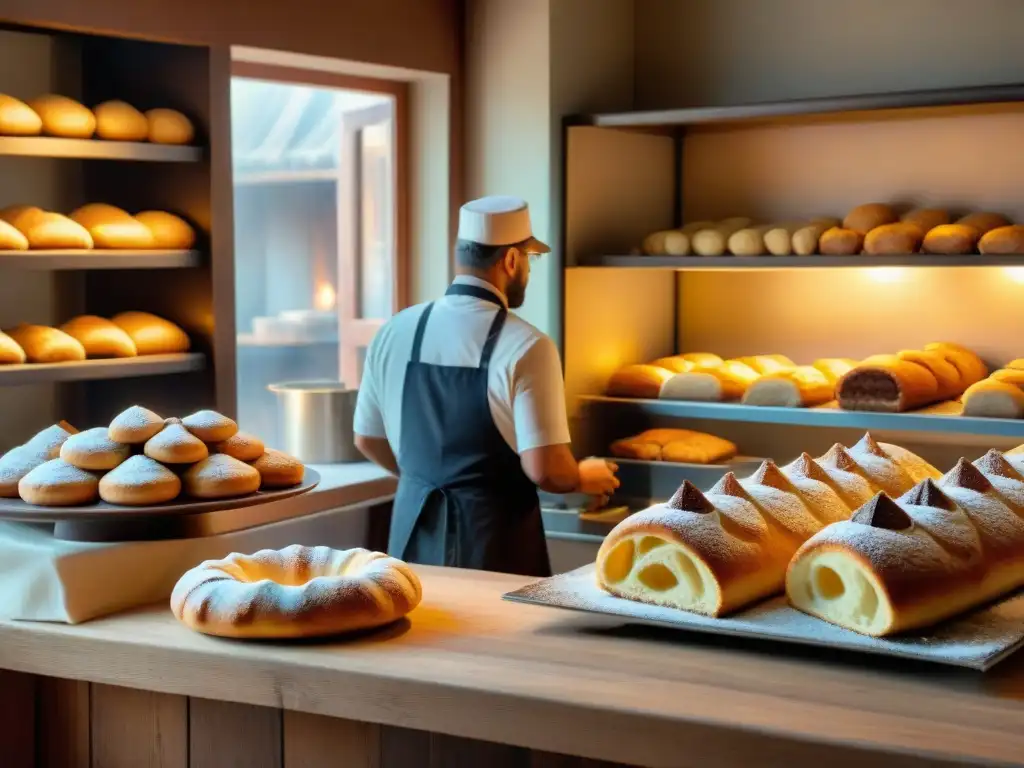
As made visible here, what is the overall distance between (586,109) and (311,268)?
927 mm

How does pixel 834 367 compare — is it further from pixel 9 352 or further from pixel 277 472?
pixel 9 352

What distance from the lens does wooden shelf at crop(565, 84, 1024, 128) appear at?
3256 millimetres

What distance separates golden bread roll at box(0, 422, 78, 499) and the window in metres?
1.48

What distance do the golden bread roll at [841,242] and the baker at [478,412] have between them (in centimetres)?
93

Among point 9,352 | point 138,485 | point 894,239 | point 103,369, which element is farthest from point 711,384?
point 138,485

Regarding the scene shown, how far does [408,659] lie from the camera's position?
5.94 ft

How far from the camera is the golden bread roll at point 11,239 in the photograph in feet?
9.64

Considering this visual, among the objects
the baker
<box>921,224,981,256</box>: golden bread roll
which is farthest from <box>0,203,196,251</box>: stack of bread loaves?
<box>921,224,981,256</box>: golden bread roll

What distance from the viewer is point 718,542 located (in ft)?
6.02

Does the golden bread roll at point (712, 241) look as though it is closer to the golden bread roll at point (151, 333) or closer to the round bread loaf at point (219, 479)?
the golden bread roll at point (151, 333)

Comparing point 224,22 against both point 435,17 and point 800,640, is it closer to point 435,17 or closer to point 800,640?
point 435,17

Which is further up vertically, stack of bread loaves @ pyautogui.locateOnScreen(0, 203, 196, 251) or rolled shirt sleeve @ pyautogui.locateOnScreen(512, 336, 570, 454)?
stack of bread loaves @ pyautogui.locateOnScreen(0, 203, 196, 251)

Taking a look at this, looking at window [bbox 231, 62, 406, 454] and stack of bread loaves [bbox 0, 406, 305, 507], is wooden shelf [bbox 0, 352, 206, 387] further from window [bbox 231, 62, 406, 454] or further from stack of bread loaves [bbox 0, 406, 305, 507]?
stack of bread loaves [bbox 0, 406, 305, 507]

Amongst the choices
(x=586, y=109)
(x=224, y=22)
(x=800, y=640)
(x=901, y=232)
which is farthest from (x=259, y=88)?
(x=800, y=640)
